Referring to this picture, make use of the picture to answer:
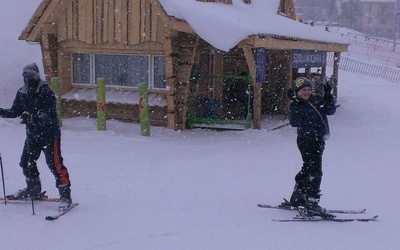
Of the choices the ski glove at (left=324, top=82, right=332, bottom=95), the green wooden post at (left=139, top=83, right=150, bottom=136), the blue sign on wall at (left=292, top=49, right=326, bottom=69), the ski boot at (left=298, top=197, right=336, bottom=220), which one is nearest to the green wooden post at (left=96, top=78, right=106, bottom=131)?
the green wooden post at (left=139, top=83, right=150, bottom=136)

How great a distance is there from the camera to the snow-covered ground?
5579 mm

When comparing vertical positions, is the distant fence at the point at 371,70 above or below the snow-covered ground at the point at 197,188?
below

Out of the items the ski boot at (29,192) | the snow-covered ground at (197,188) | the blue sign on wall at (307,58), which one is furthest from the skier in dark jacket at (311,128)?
the blue sign on wall at (307,58)

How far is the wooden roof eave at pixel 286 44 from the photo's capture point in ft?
39.7

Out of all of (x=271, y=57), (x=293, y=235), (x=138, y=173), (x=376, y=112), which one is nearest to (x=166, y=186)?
(x=138, y=173)

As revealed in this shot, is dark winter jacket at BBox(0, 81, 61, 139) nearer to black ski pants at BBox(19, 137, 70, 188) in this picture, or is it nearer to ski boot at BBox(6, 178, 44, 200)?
black ski pants at BBox(19, 137, 70, 188)

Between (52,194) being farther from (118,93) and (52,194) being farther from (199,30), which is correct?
(118,93)

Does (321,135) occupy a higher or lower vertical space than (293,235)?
higher

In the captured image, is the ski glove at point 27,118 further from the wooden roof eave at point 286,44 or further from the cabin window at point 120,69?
the cabin window at point 120,69

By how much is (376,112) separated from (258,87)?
6832mm

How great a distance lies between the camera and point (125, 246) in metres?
5.27

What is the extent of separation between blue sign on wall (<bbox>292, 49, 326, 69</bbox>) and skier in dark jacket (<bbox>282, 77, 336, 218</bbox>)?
369 inches

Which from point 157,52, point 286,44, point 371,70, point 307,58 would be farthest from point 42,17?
point 371,70

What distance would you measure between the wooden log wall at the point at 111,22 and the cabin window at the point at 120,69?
0.66 metres
